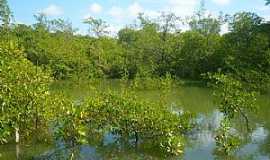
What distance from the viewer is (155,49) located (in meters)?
51.4

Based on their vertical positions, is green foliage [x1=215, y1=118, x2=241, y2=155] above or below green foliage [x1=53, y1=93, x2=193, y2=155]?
below

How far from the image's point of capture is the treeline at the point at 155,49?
40.0 meters

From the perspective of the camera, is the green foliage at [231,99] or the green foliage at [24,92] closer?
the green foliage at [24,92]

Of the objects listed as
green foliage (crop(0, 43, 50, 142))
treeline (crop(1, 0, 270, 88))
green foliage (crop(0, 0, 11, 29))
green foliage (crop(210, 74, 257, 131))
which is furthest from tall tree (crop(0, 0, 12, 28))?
treeline (crop(1, 0, 270, 88))

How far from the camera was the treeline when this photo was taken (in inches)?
1575

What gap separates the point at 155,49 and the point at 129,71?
385 centimetres

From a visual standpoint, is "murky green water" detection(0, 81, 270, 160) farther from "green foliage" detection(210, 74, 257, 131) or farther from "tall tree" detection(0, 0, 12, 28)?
"tall tree" detection(0, 0, 12, 28)

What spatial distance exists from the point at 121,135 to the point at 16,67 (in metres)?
4.04

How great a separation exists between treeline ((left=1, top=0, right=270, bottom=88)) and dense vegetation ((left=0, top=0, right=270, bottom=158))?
11 cm

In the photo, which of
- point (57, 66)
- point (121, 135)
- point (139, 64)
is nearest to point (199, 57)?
point (139, 64)

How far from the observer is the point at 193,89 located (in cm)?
3612

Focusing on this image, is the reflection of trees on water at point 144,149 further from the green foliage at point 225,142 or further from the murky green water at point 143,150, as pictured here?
the green foliage at point 225,142

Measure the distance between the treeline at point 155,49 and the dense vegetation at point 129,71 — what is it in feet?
0.35

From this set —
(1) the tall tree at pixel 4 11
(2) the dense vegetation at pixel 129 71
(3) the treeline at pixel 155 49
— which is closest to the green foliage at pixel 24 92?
(2) the dense vegetation at pixel 129 71
